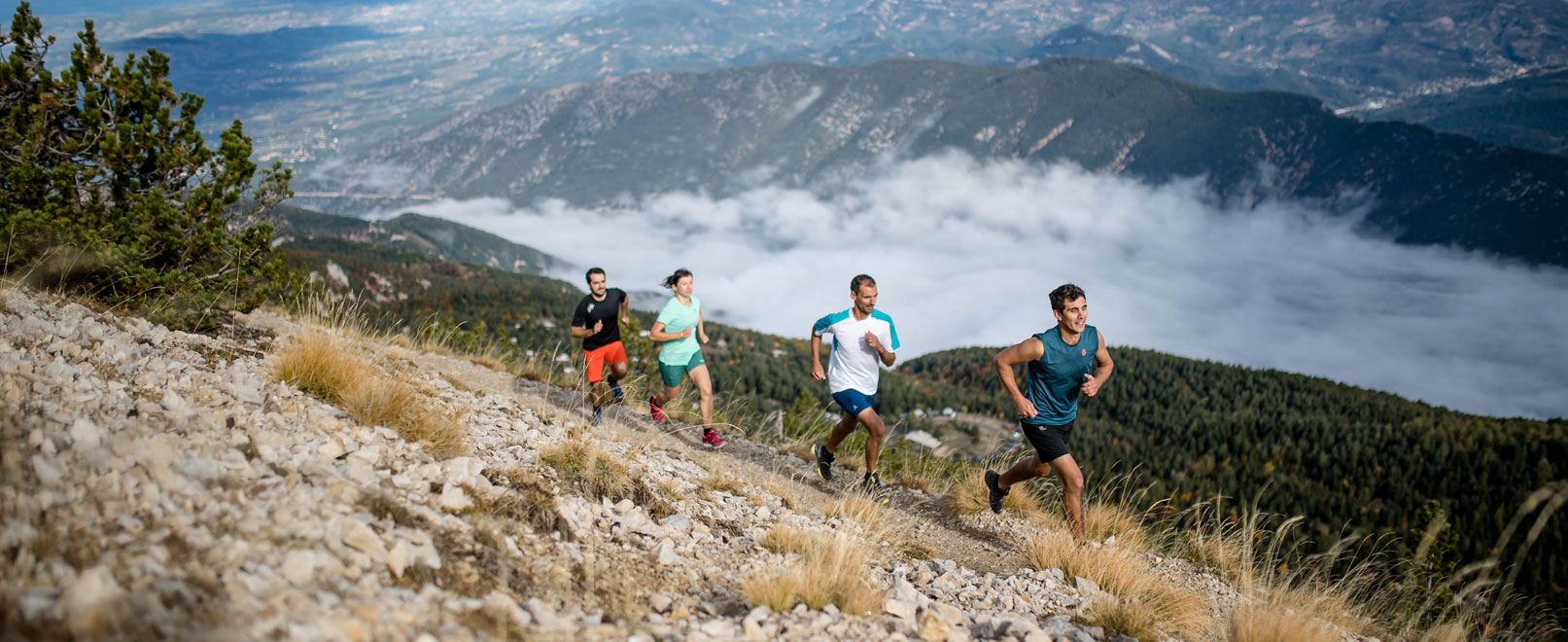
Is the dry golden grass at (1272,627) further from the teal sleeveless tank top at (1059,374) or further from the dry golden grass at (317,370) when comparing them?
the dry golden grass at (317,370)

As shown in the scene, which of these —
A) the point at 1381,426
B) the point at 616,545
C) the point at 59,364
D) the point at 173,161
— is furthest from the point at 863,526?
the point at 1381,426

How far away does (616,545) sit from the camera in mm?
4312

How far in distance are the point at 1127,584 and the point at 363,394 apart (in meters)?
5.91

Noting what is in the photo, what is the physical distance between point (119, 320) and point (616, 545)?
5.31 m

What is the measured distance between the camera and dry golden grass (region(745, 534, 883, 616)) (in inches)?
154

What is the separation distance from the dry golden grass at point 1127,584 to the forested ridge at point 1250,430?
33.9 meters

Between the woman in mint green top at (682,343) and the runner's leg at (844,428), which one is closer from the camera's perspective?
the runner's leg at (844,428)

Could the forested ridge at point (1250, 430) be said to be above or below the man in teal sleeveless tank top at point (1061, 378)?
below

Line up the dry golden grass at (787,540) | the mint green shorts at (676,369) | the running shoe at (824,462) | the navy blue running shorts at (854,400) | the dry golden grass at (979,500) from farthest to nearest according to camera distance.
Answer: the mint green shorts at (676,369)
the running shoe at (824,462)
the dry golden grass at (979,500)
the navy blue running shorts at (854,400)
the dry golden grass at (787,540)

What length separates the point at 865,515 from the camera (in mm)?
6070

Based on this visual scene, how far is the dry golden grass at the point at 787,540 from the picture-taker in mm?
4859

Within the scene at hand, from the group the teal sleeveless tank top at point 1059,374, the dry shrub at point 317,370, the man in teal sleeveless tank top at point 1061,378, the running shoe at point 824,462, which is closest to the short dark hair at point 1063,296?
the man in teal sleeveless tank top at point 1061,378

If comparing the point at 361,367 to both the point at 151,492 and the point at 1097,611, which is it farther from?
the point at 1097,611

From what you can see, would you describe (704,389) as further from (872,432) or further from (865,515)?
(865,515)
